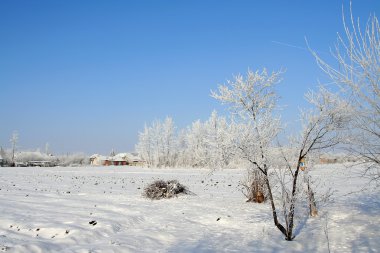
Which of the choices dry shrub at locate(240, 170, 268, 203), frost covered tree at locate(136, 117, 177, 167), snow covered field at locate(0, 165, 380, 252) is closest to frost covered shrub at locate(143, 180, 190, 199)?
snow covered field at locate(0, 165, 380, 252)

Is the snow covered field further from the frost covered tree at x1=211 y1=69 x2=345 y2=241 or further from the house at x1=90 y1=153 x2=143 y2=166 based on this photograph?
the house at x1=90 y1=153 x2=143 y2=166

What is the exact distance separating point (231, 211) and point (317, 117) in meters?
5.67

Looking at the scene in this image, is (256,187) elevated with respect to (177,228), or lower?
elevated

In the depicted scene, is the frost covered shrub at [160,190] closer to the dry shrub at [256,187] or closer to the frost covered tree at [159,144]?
the dry shrub at [256,187]

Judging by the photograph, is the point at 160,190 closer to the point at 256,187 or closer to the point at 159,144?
the point at 256,187

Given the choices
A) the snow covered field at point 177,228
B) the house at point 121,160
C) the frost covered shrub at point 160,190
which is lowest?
the snow covered field at point 177,228

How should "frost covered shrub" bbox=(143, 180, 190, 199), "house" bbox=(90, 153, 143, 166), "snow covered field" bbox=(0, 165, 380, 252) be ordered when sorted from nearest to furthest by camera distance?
"snow covered field" bbox=(0, 165, 380, 252) < "frost covered shrub" bbox=(143, 180, 190, 199) < "house" bbox=(90, 153, 143, 166)

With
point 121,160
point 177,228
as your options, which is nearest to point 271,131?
point 177,228

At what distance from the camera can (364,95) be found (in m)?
5.79

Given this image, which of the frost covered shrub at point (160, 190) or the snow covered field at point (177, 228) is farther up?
the frost covered shrub at point (160, 190)

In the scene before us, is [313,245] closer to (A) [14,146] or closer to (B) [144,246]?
(B) [144,246]

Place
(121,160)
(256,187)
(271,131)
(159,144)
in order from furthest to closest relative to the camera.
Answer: (121,160), (159,144), (256,187), (271,131)

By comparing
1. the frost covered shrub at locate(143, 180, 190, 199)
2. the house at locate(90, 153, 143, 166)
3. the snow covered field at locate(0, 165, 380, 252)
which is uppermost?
the house at locate(90, 153, 143, 166)

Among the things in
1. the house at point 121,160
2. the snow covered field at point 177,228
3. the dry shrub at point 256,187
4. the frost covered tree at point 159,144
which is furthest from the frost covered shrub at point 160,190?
the house at point 121,160
